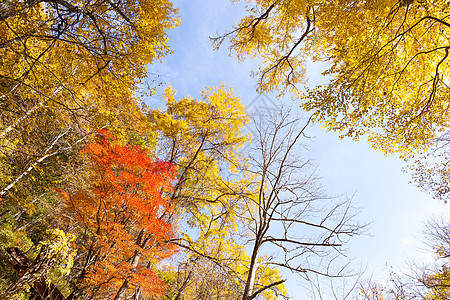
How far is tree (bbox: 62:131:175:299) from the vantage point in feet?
18.2

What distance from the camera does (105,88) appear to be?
15.1 ft

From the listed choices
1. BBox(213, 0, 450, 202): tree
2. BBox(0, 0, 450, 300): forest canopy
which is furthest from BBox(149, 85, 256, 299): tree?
BBox(213, 0, 450, 202): tree

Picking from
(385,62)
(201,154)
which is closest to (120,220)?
(201,154)

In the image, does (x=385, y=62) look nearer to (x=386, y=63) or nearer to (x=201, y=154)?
(x=386, y=63)

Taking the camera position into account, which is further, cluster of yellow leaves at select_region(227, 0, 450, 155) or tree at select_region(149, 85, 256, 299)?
tree at select_region(149, 85, 256, 299)

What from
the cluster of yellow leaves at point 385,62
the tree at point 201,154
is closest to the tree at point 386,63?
the cluster of yellow leaves at point 385,62

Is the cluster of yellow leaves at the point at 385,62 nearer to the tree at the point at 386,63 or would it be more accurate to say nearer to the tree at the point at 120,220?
the tree at the point at 386,63

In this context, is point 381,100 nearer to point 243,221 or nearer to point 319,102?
point 319,102

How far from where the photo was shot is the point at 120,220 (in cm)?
665

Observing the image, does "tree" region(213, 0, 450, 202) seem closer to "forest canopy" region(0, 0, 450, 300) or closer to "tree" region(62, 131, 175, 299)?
"forest canopy" region(0, 0, 450, 300)

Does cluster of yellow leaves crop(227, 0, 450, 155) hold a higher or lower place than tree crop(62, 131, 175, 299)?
higher

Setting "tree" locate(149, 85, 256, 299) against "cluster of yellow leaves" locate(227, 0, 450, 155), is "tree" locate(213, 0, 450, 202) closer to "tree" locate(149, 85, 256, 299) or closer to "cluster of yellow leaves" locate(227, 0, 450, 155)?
"cluster of yellow leaves" locate(227, 0, 450, 155)

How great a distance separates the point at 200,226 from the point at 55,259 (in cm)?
519

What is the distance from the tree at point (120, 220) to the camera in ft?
18.2
